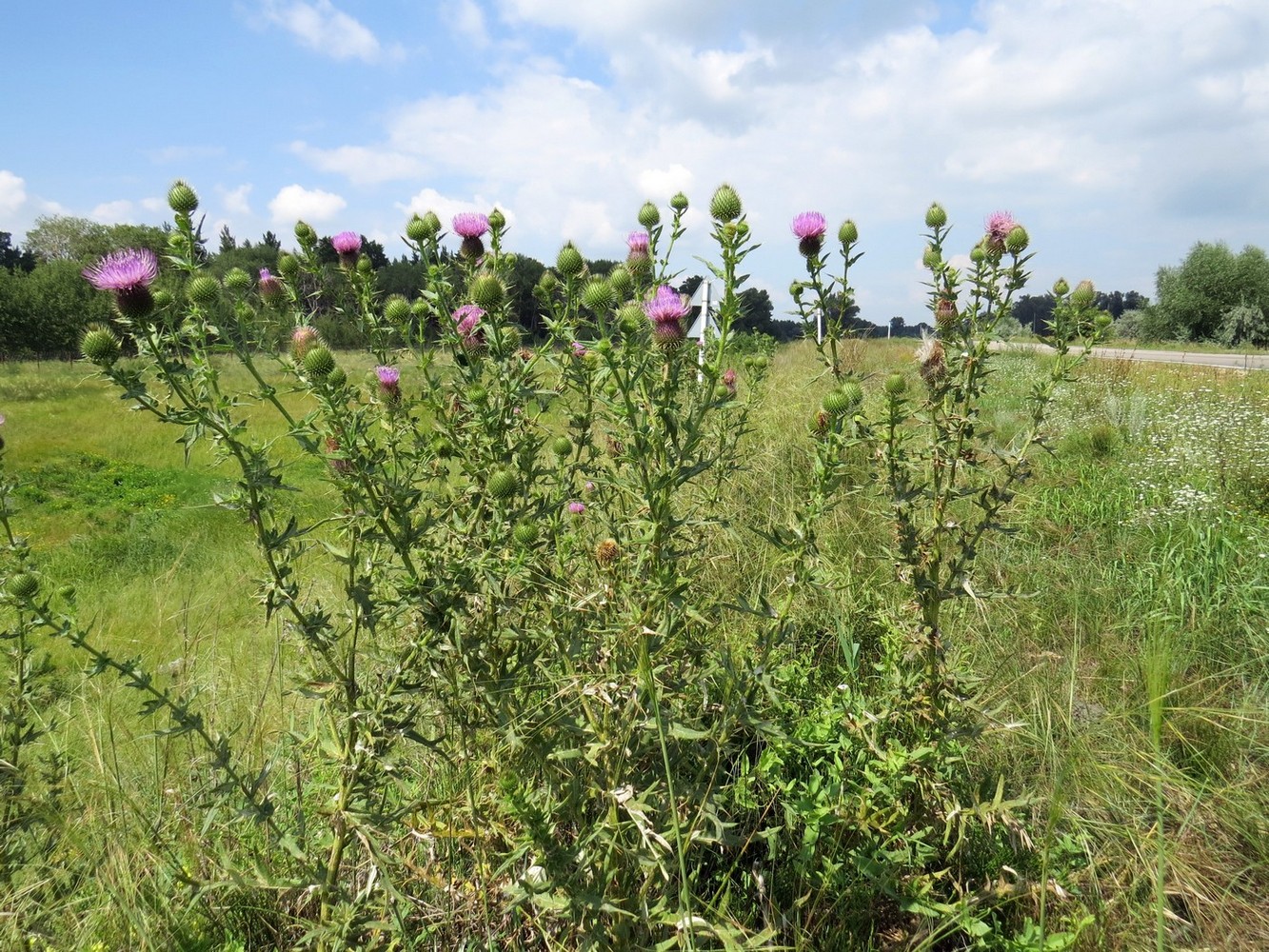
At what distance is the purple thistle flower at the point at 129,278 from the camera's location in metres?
1.82

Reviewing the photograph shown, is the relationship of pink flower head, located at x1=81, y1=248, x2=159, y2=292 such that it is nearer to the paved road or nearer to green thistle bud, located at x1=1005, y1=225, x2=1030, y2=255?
green thistle bud, located at x1=1005, y1=225, x2=1030, y2=255

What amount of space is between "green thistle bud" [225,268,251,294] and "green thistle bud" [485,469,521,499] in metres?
1.13

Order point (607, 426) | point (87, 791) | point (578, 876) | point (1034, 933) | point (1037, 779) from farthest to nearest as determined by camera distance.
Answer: point (87, 791) → point (1037, 779) → point (607, 426) → point (1034, 933) → point (578, 876)

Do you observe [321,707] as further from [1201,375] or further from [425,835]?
[1201,375]

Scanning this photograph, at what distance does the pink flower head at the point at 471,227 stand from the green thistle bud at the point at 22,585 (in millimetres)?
1627

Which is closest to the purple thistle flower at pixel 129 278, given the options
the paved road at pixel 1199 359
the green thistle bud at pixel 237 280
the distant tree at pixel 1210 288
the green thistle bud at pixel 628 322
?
the green thistle bud at pixel 237 280

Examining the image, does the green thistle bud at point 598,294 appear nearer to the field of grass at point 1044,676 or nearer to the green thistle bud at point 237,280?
the field of grass at point 1044,676

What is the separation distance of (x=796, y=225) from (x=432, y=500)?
4.74 feet

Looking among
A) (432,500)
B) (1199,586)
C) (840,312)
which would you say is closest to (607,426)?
(432,500)

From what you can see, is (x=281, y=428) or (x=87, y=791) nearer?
(x=87, y=791)

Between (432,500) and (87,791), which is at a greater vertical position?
(432,500)

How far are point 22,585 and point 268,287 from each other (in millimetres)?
1204

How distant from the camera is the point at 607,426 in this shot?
6.79 ft

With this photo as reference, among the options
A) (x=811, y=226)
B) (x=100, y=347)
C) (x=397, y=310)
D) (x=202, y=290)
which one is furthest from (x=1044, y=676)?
(x=100, y=347)
